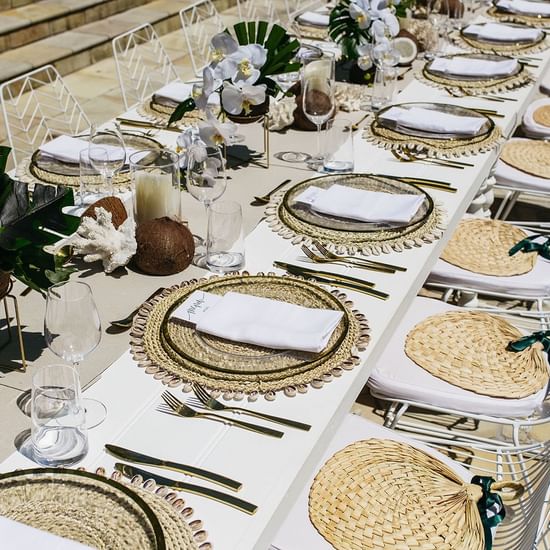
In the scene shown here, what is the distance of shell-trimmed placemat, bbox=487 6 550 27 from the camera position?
4473 mm

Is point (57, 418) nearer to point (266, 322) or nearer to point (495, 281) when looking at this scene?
point (266, 322)

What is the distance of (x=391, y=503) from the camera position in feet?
6.00

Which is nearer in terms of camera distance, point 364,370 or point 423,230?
point 364,370

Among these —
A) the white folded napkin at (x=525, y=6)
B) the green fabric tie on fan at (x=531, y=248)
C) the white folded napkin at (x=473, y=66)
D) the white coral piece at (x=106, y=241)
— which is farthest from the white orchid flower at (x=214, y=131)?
the white folded napkin at (x=525, y=6)

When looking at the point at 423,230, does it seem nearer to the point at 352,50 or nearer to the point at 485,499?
the point at 485,499

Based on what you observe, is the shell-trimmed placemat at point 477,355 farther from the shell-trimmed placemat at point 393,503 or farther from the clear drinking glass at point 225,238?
the clear drinking glass at point 225,238

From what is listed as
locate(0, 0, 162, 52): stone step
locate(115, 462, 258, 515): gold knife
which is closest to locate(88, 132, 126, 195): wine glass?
locate(115, 462, 258, 515): gold knife

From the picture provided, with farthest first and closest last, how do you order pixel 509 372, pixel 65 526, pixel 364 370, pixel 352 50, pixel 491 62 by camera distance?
pixel 491 62, pixel 352 50, pixel 509 372, pixel 364 370, pixel 65 526

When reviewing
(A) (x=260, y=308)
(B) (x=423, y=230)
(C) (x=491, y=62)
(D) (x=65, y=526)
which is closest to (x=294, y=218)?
(B) (x=423, y=230)

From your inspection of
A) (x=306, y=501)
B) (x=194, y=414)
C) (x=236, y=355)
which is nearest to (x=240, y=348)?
(x=236, y=355)

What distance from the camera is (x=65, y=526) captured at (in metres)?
1.33

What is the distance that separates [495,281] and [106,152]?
1.23m

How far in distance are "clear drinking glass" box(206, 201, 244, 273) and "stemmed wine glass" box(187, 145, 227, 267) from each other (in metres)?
0.05

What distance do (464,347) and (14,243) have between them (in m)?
1.24
